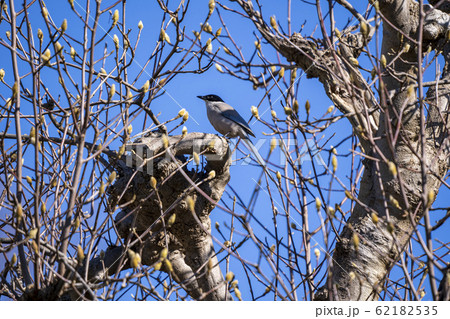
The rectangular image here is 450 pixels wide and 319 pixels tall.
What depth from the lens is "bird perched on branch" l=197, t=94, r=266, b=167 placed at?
5.73 meters

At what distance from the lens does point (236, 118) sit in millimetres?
5758

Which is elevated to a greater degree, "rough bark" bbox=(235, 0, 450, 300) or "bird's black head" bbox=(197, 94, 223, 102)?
"bird's black head" bbox=(197, 94, 223, 102)

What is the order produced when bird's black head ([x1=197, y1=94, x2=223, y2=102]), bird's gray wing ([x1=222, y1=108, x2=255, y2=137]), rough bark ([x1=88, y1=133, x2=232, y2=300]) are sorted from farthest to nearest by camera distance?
bird's black head ([x1=197, y1=94, x2=223, y2=102]), bird's gray wing ([x1=222, y1=108, x2=255, y2=137]), rough bark ([x1=88, y1=133, x2=232, y2=300])

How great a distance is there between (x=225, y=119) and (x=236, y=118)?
23cm

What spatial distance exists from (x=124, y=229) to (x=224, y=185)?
0.99m

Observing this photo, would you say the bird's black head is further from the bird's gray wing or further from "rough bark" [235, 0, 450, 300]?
"rough bark" [235, 0, 450, 300]

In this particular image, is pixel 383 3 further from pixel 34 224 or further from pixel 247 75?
pixel 34 224

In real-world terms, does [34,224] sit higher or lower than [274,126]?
lower

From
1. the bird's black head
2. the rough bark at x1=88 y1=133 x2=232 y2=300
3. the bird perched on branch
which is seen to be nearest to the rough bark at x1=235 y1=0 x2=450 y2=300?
the rough bark at x1=88 y1=133 x2=232 y2=300

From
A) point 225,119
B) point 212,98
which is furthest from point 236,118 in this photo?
point 212,98

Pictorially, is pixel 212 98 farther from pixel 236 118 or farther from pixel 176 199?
pixel 176 199

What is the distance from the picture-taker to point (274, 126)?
12.5 feet

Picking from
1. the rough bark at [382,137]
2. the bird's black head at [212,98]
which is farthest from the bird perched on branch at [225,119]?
the rough bark at [382,137]
